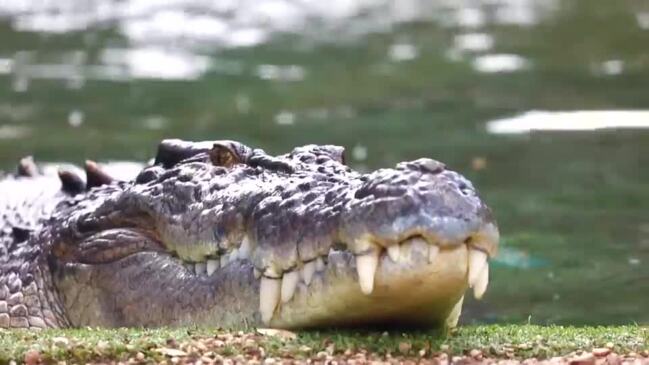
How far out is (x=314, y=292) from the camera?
4195 mm

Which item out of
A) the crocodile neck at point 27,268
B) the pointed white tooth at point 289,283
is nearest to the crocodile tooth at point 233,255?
the pointed white tooth at point 289,283

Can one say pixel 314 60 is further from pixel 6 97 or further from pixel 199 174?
pixel 199 174

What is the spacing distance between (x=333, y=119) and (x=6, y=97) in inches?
113

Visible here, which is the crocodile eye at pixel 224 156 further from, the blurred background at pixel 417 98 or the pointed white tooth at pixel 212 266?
the blurred background at pixel 417 98

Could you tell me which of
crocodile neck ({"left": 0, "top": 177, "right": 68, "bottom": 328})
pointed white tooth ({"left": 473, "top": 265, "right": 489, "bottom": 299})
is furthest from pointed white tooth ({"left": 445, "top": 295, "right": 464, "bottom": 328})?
crocodile neck ({"left": 0, "top": 177, "right": 68, "bottom": 328})

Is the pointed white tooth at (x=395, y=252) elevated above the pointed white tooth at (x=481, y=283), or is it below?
above

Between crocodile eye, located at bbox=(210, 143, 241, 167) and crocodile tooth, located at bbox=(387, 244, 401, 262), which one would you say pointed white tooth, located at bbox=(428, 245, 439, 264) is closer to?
crocodile tooth, located at bbox=(387, 244, 401, 262)

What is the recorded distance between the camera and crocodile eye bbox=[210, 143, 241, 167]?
512 cm

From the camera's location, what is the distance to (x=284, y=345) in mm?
4191

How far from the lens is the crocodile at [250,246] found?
4039 mm

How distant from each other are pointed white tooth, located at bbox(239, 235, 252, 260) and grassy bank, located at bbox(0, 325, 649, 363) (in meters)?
0.24

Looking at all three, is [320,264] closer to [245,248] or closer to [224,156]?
[245,248]

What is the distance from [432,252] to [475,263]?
143mm

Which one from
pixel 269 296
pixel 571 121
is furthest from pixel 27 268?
pixel 571 121
